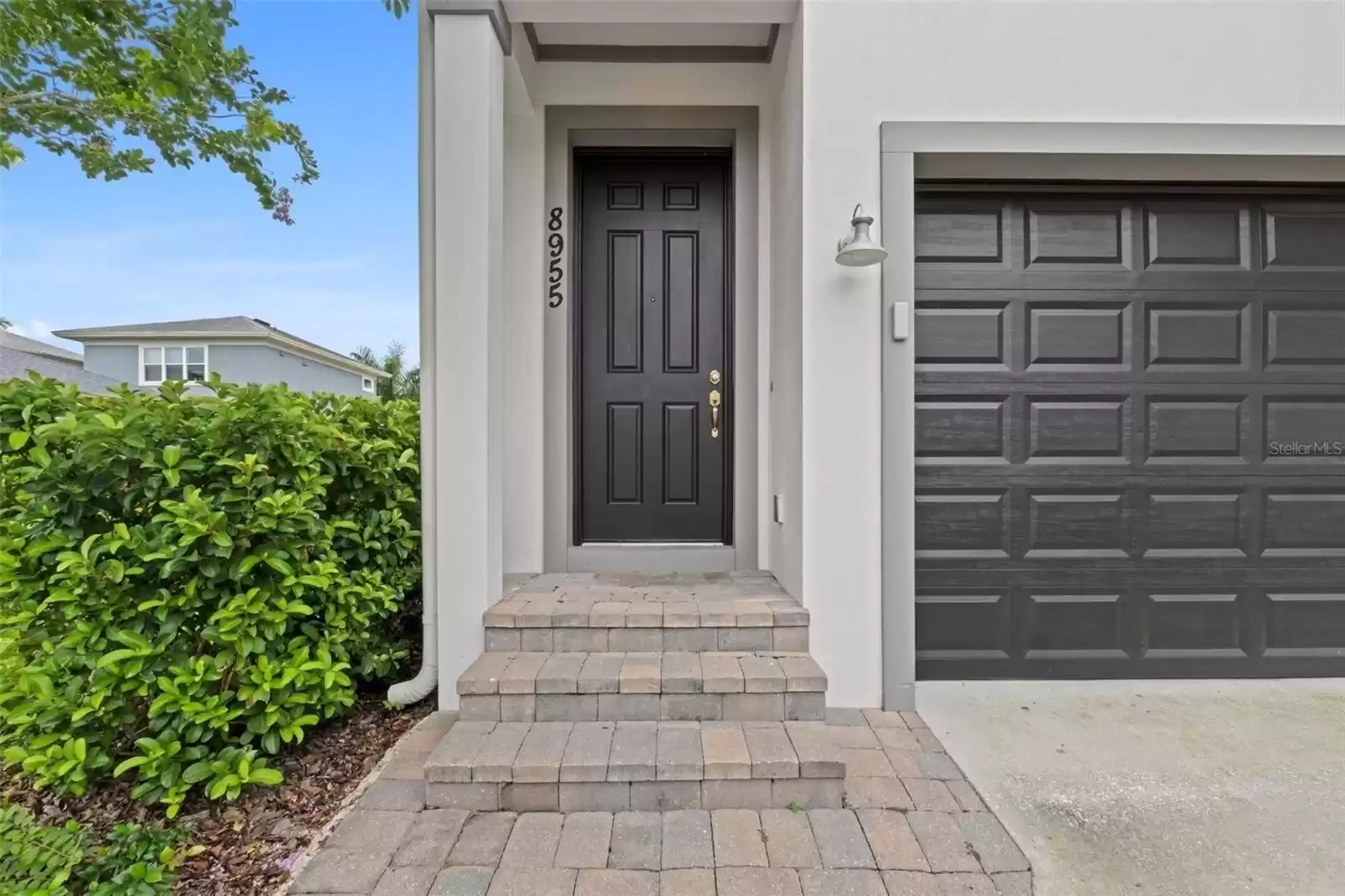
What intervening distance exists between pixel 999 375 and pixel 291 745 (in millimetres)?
3118

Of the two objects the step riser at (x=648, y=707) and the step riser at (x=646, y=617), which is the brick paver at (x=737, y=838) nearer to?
the step riser at (x=648, y=707)

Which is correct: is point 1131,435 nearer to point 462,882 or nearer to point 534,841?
point 534,841

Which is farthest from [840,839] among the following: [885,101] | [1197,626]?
[885,101]

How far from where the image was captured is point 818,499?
2248 millimetres

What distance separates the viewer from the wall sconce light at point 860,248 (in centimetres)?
204

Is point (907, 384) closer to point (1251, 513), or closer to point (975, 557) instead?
point (975, 557)

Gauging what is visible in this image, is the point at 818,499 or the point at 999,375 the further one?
the point at 999,375

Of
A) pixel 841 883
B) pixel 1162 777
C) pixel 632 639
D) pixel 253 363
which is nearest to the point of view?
pixel 841 883

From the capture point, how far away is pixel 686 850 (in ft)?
4.79

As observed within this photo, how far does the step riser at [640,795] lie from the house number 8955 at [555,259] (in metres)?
2.13

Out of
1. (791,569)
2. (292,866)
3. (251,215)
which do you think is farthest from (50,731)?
(251,215)

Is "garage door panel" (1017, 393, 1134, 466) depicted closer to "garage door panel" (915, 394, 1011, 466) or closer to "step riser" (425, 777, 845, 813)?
"garage door panel" (915, 394, 1011, 466)

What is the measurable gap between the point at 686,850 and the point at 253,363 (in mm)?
6588

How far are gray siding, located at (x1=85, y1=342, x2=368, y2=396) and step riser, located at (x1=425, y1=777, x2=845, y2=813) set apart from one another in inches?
121
